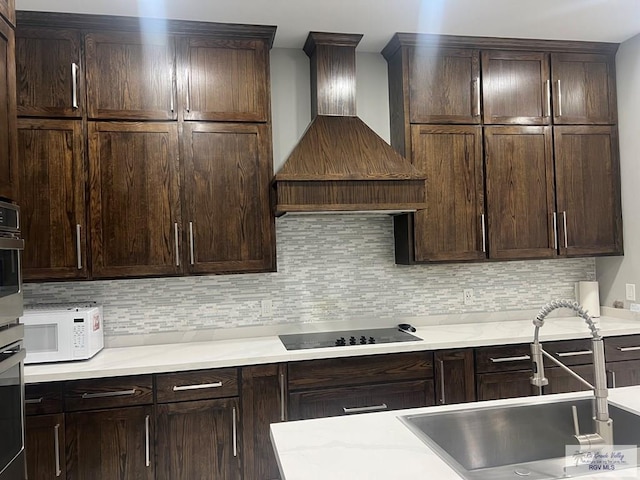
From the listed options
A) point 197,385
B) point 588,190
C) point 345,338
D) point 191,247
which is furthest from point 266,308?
point 588,190

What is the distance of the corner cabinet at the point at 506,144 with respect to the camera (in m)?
2.99

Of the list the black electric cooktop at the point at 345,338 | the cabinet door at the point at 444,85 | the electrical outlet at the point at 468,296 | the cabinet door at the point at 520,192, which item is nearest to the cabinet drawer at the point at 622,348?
the cabinet door at the point at 520,192

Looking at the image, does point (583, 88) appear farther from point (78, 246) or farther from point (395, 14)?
point (78, 246)

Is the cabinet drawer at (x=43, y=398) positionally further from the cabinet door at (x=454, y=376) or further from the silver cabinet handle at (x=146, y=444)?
the cabinet door at (x=454, y=376)

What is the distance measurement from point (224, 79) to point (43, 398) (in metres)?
1.86

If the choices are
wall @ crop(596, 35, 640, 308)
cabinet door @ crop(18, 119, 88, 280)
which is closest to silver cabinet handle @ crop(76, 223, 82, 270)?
cabinet door @ crop(18, 119, 88, 280)

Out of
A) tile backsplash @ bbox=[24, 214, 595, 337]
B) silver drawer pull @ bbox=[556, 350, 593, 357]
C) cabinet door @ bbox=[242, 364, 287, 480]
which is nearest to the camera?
cabinet door @ bbox=[242, 364, 287, 480]

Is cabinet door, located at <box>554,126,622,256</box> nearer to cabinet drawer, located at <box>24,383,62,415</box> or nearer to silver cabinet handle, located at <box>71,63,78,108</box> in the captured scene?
silver cabinet handle, located at <box>71,63,78,108</box>

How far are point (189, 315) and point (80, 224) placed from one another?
0.82 metres

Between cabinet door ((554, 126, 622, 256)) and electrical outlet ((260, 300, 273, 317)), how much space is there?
1901mm

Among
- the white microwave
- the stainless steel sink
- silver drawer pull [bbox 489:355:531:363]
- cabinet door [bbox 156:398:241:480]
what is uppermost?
the white microwave

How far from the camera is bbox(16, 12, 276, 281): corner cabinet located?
2521 mm

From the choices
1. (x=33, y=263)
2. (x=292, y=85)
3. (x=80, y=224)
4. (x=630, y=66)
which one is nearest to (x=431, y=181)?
(x=292, y=85)

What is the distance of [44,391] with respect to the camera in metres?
2.25
